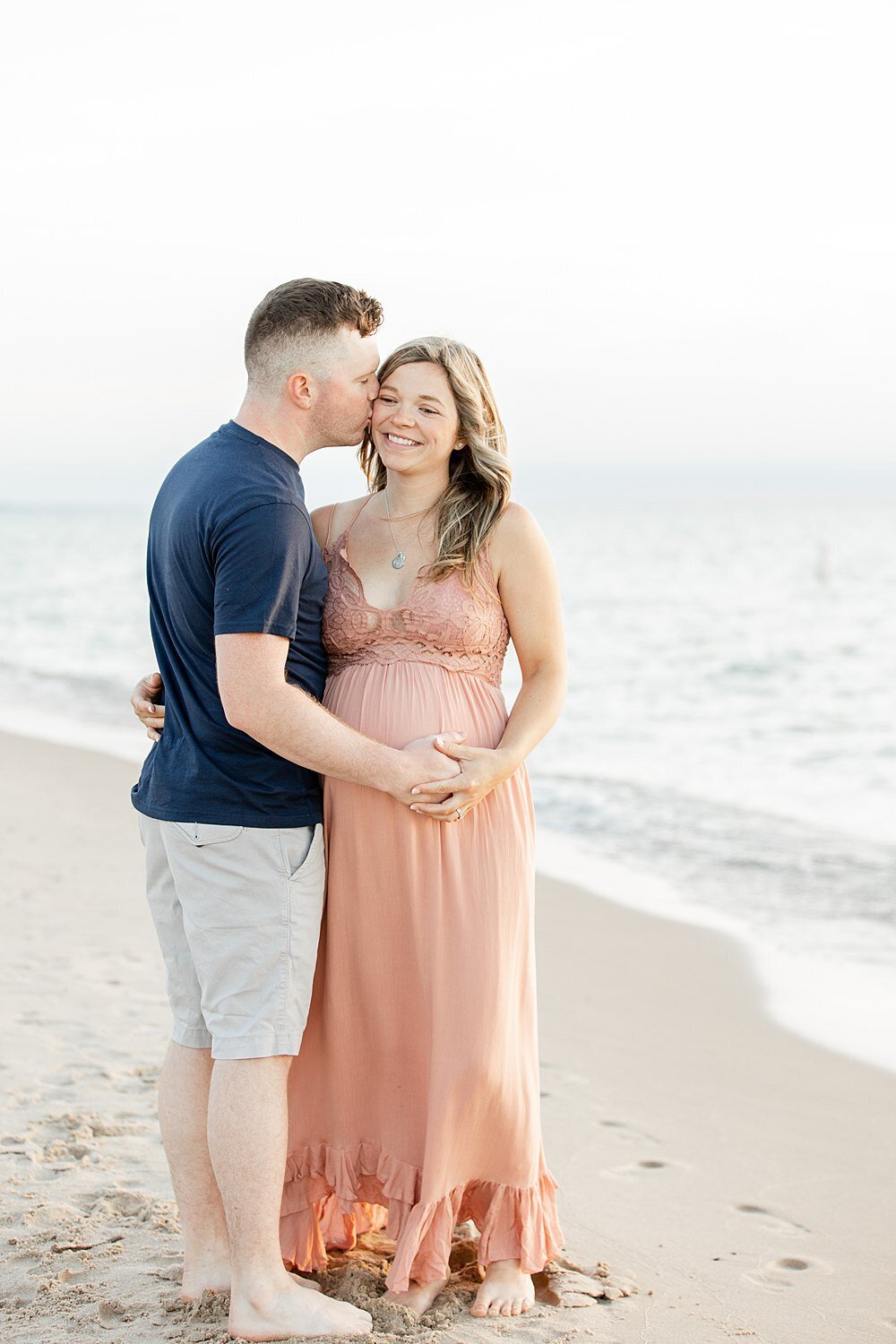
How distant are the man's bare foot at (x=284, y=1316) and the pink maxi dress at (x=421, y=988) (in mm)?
202

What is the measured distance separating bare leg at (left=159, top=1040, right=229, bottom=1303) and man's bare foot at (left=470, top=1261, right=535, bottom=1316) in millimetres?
616

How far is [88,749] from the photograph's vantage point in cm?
1157

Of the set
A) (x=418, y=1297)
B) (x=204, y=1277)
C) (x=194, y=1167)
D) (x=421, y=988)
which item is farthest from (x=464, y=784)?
(x=204, y=1277)

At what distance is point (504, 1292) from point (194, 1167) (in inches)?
31.9

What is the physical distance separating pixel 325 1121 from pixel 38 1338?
2.60 ft

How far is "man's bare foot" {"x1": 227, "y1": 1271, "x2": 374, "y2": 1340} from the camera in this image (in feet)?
9.30

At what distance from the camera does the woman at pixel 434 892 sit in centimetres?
307

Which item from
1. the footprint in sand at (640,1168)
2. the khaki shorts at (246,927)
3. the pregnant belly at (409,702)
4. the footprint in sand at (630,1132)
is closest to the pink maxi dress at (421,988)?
the pregnant belly at (409,702)

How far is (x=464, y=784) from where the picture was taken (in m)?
3.00

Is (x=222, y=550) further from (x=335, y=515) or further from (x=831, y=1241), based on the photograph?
(x=831, y=1241)

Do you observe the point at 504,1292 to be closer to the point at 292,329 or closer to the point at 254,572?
the point at 254,572

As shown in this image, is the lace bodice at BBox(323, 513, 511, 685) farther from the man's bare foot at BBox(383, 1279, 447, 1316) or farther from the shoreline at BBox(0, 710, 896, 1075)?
the shoreline at BBox(0, 710, 896, 1075)

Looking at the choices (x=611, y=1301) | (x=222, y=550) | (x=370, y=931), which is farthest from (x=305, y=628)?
(x=611, y=1301)

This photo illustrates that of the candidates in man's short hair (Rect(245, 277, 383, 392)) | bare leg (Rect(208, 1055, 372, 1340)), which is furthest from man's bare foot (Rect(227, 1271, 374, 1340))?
man's short hair (Rect(245, 277, 383, 392))
